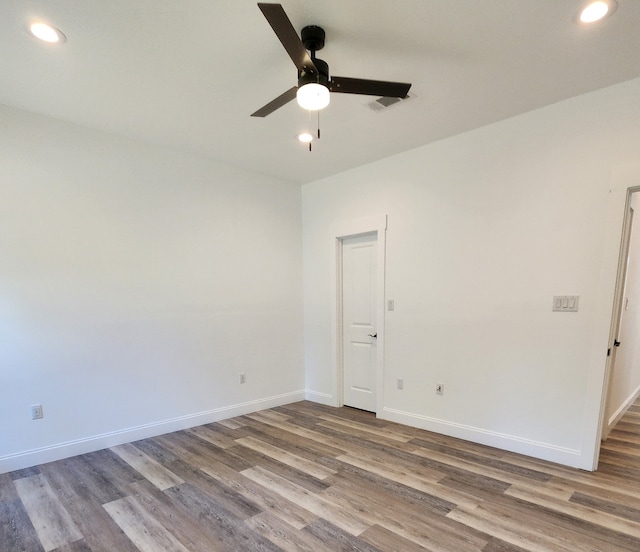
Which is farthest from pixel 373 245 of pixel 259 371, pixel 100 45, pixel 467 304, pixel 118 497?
pixel 118 497

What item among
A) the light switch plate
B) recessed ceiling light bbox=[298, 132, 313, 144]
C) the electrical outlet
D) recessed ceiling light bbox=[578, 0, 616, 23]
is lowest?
the electrical outlet

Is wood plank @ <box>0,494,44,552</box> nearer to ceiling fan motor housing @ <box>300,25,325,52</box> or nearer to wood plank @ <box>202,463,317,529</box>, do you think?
wood plank @ <box>202,463,317,529</box>

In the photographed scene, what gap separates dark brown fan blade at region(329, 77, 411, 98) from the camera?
1814 millimetres

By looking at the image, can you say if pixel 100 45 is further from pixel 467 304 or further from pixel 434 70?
pixel 467 304

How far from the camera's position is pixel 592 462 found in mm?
2531

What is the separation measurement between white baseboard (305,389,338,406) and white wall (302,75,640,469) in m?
0.83

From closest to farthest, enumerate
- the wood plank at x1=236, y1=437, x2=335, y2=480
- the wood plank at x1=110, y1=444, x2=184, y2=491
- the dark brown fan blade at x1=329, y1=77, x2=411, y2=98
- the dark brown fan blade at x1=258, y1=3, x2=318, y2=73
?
the dark brown fan blade at x1=258, y1=3, x2=318, y2=73
the dark brown fan blade at x1=329, y1=77, x2=411, y2=98
the wood plank at x1=110, y1=444, x2=184, y2=491
the wood plank at x1=236, y1=437, x2=335, y2=480

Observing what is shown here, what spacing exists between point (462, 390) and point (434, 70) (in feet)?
8.73

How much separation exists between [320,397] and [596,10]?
4237mm

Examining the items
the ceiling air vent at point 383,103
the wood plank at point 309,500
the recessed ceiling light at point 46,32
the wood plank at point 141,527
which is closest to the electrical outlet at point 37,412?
the wood plank at point 141,527

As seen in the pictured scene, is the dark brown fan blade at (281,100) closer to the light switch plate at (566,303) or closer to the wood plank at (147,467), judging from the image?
the light switch plate at (566,303)

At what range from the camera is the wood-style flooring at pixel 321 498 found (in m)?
1.88

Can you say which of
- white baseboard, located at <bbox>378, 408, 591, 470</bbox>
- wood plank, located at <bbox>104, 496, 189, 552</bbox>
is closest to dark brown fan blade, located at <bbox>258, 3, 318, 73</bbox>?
wood plank, located at <bbox>104, 496, 189, 552</bbox>

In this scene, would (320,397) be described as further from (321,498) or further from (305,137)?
(305,137)
